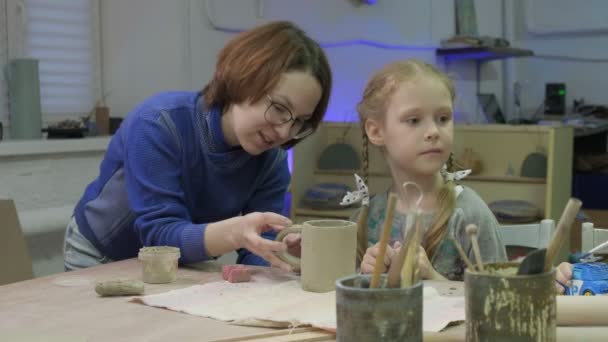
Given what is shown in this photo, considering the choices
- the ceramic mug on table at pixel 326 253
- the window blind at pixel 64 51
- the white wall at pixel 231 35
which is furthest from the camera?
the white wall at pixel 231 35

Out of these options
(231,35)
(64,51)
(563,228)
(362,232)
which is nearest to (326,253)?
(362,232)

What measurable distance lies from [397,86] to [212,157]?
46cm

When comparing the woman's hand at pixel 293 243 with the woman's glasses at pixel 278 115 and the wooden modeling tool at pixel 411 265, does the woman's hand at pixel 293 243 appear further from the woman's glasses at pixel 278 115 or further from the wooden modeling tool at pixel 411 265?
the wooden modeling tool at pixel 411 265

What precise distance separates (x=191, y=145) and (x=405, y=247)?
0.94 metres

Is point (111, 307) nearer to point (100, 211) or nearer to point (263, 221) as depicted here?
point (263, 221)

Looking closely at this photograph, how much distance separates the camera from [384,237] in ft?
2.38

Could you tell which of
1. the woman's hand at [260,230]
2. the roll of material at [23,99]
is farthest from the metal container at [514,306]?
the roll of material at [23,99]

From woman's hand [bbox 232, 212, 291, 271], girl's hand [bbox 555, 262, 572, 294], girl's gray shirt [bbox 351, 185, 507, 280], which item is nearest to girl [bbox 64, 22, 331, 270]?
woman's hand [bbox 232, 212, 291, 271]

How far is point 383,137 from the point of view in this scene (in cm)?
169

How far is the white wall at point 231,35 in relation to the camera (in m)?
3.29

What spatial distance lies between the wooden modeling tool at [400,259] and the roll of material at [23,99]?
7.67 ft

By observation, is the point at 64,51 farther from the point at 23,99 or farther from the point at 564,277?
the point at 564,277

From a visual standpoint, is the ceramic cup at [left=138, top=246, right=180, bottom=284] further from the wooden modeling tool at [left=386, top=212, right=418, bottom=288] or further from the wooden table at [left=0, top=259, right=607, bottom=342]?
the wooden modeling tool at [left=386, top=212, right=418, bottom=288]

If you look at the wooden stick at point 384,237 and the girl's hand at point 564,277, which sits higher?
the wooden stick at point 384,237
